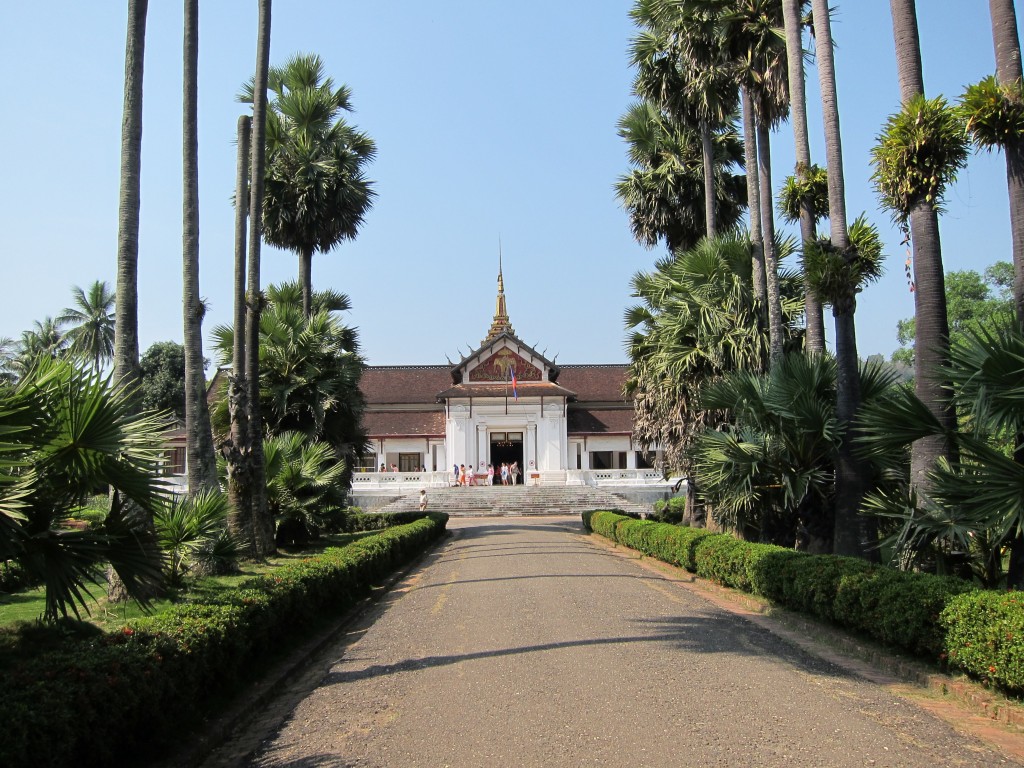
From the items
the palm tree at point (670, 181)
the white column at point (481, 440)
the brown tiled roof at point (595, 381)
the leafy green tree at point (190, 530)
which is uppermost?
the palm tree at point (670, 181)

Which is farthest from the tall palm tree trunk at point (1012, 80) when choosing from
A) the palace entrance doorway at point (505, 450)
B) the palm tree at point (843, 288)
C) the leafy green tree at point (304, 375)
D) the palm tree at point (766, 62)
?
the palace entrance doorway at point (505, 450)

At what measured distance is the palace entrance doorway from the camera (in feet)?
172

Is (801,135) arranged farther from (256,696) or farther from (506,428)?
(506,428)

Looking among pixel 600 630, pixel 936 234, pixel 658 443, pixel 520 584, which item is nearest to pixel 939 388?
pixel 936 234

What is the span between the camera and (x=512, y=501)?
42.8 metres

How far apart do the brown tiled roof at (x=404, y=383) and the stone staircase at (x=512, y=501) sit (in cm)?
1148

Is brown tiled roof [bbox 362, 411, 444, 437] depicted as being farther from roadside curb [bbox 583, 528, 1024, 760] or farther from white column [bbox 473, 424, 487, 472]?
roadside curb [bbox 583, 528, 1024, 760]

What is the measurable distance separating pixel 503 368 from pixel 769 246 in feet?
112

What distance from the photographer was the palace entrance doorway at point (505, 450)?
52.6 meters

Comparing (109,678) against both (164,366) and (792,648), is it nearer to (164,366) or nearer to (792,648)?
(792,648)

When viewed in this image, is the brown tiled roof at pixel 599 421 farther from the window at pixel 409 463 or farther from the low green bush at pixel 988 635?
the low green bush at pixel 988 635

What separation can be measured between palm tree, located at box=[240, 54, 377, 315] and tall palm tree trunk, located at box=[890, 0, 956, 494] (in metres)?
18.6

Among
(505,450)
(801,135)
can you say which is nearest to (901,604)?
(801,135)

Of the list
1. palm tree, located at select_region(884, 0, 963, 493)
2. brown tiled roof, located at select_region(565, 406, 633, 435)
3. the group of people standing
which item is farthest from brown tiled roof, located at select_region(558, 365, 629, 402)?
palm tree, located at select_region(884, 0, 963, 493)
